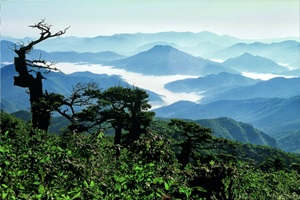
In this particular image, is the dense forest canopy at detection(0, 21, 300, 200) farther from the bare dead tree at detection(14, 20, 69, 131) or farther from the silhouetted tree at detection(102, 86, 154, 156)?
the silhouetted tree at detection(102, 86, 154, 156)

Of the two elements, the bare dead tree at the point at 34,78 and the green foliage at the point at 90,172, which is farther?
the bare dead tree at the point at 34,78

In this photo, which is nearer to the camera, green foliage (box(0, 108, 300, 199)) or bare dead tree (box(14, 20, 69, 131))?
green foliage (box(0, 108, 300, 199))

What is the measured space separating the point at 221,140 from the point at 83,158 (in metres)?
40.2

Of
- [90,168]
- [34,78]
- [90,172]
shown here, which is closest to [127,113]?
[34,78]

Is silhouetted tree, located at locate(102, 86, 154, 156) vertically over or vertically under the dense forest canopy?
under

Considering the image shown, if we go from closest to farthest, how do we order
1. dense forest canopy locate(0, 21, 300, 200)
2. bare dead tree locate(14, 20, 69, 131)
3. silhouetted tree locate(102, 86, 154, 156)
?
dense forest canopy locate(0, 21, 300, 200) < bare dead tree locate(14, 20, 69, 131) < silhouetted tree locate(102, 86, 154, 156)

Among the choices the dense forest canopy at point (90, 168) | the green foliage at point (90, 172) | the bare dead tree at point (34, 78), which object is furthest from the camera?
the bare dead tree at point (34, 78)

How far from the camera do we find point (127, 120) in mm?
50812

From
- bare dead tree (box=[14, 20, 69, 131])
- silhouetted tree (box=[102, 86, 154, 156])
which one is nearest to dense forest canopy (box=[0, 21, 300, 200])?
bare dead tree (box=[14, 20, 69, 131])

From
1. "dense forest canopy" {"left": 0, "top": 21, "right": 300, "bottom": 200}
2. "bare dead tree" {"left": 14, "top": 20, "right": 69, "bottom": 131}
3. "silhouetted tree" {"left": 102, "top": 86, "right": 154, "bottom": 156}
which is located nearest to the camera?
"dense forest canopy" {"left": 0, "top": 21, "right": 300, "bottom": 200}

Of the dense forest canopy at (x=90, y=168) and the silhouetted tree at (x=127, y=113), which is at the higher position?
the dense forest canopy at (x=90, y=168)

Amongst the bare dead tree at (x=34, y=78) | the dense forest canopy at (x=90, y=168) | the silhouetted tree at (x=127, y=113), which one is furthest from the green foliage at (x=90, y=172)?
the silhouetted tree at (x=127, y=113)

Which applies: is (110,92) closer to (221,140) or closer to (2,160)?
(221,140)

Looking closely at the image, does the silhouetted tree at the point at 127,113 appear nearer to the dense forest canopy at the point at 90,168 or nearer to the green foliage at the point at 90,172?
the dense forest canopy at the point at 90,168
